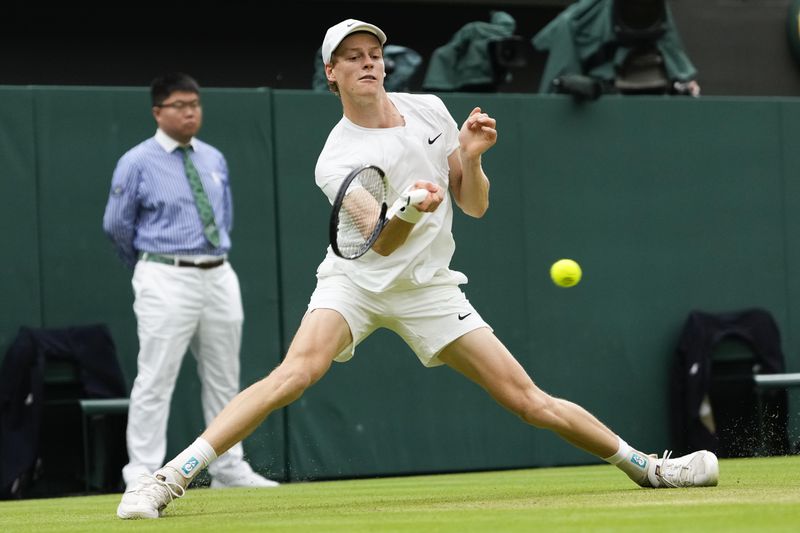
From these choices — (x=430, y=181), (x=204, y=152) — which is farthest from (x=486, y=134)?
(x=204, y=152)

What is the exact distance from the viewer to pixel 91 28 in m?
12.3

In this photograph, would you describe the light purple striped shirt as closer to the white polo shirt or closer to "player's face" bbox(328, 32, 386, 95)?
the white polo shirt

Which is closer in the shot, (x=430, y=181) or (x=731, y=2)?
(x=430, y=181)

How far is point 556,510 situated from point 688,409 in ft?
16.5

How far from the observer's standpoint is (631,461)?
6371 millimetres

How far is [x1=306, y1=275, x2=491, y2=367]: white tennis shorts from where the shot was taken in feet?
20.4

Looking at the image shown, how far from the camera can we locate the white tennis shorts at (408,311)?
621 cm

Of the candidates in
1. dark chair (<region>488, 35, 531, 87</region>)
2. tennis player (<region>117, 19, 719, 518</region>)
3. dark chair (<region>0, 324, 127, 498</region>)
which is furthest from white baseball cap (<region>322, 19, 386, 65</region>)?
dark chair (<region>488, 35, 531, 87</region>)

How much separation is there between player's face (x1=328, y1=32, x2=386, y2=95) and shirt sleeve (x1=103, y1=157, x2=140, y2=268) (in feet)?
9.96

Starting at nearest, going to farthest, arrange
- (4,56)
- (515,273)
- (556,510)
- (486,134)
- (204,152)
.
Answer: (556,510)
(486,134)
(204,152)
(515,273)
(4,56)

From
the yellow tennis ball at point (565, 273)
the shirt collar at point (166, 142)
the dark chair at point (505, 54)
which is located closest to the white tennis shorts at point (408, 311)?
the yellow tennis ball at point (565, 273)

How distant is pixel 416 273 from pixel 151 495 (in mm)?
1368

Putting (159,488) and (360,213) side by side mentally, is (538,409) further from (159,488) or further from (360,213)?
(159,488)

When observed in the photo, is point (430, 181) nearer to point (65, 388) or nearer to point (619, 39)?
point (65, 388)
